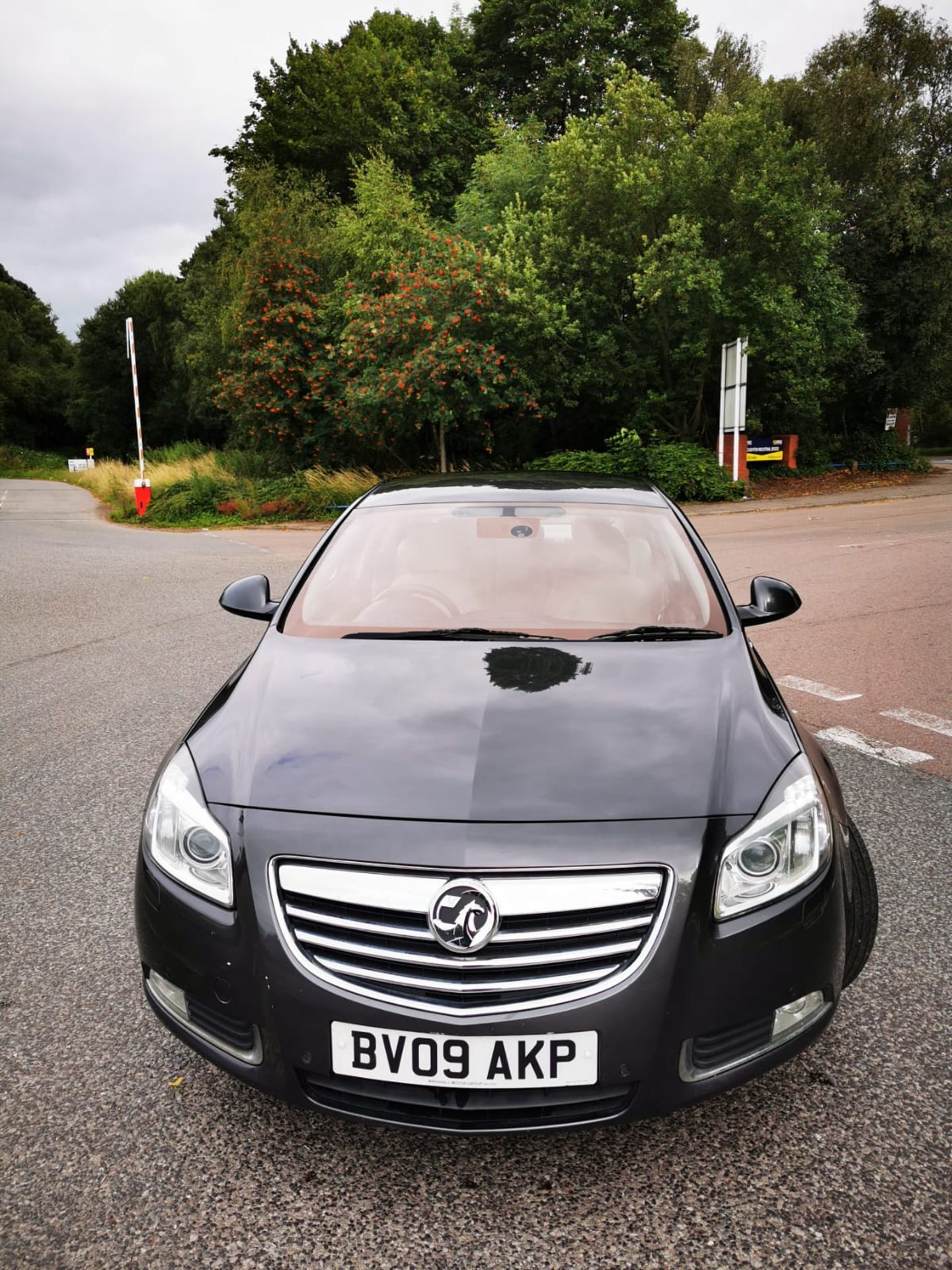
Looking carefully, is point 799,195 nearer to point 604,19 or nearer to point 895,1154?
point 604,19

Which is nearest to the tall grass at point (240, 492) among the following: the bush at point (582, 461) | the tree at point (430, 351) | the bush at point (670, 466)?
the tree at point (430, 351)

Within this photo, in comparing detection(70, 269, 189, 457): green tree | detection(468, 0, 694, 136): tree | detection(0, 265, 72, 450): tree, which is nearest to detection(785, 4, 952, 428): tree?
detection(468, 0, 694, 136): tree

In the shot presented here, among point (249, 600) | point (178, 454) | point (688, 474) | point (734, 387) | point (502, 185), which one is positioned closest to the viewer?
point (249, 600)

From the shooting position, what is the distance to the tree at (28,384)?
8025cm

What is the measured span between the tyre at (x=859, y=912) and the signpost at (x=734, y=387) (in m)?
20.1

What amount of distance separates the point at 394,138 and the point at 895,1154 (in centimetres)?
3586

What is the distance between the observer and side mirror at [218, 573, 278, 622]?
3.61 meters

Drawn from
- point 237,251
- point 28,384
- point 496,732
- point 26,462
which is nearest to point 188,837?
point 496,732

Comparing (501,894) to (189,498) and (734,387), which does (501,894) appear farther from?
(189,498)

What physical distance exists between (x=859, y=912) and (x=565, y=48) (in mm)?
37882

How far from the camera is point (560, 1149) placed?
2205 millimetres

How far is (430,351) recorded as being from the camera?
2086 centimetres

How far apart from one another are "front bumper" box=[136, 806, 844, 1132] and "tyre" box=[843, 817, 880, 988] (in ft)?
0.54

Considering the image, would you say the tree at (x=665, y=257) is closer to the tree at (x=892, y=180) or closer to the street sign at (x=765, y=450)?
the street sign at (x=765, y=450)
